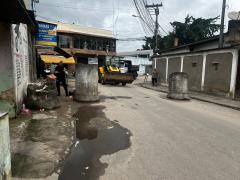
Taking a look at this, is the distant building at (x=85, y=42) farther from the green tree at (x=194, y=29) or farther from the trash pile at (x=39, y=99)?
the trash pile at (x=39, y=99)

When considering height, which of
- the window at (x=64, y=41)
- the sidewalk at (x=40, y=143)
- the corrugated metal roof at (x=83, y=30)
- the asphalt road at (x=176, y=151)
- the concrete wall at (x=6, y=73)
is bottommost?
the asphalt road at (x=176, y=151)

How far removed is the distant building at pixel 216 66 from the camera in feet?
42.9

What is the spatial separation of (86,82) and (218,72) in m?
9.46

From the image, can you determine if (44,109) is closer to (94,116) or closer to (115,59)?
(94,116)

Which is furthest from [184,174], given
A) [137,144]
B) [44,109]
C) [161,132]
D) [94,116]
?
[44,109]

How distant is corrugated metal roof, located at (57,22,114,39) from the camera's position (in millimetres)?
33647

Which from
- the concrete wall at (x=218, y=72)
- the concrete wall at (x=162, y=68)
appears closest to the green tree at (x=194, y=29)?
the concrete wall at (x=162, y=68)

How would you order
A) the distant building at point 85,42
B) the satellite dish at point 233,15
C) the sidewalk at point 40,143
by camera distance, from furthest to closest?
the distant building at point 85,42, the satellite dish at point 233,15, the sidewalk at point 40,143

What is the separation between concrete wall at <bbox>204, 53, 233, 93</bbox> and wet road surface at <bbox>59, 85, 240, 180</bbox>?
6.65m

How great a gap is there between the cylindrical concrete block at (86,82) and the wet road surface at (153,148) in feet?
7.86

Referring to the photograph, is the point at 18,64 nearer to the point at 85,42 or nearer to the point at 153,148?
the point at 153,148

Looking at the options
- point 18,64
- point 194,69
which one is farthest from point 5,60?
point 194,69

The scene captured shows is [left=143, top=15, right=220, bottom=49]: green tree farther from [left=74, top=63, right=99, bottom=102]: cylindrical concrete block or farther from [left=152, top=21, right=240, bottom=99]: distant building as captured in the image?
[left=74, top=63, right=99, bottom=102]: cylindrical concrete block

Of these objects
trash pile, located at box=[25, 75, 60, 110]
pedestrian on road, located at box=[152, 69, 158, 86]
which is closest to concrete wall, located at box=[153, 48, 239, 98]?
pedestrian on road, located at box=[152, 69, 158, 86]
